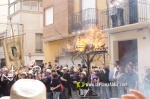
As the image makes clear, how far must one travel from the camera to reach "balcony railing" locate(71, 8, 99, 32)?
1792 centimetres

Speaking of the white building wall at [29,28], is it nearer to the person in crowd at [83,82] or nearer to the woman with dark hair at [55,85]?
the person in crowd at [83,82]

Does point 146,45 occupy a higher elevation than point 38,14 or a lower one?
lower

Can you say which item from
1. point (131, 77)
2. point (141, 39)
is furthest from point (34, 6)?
point (131, 77)

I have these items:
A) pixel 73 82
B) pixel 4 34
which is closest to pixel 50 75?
pixel 73 82

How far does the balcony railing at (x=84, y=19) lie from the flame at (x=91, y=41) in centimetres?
59

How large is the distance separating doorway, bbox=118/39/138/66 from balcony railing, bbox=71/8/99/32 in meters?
2.34

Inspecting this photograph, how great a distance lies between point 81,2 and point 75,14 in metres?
0.78

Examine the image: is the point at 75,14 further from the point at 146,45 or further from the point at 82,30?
the point at 146,45

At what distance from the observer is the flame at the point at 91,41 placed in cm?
1644

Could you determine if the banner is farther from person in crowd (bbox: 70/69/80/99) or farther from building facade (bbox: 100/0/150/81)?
person in crowd (bbox: 70/69/80/99)

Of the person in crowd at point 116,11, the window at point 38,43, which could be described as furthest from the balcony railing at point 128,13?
the window at point 38,43

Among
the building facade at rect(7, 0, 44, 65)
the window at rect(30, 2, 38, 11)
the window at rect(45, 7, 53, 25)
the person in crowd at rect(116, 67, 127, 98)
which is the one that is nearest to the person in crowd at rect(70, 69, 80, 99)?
the person in crowd at rect(116, 67, 127, 98)

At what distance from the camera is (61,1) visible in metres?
21.0

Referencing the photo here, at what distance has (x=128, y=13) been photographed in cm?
1506
